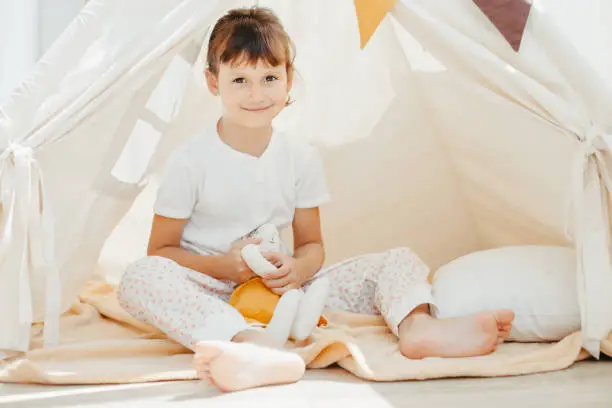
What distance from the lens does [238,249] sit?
1820 mm

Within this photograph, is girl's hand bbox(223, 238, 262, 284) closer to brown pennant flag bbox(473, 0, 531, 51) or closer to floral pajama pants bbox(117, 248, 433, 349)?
floral pajama pants bbox(117, 248, 433, 349)

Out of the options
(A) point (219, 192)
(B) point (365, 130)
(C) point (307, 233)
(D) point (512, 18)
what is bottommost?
(C) point (307, 233)

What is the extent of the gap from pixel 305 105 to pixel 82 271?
0.83 meters

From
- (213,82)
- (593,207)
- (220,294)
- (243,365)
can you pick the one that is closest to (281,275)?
(220,294)

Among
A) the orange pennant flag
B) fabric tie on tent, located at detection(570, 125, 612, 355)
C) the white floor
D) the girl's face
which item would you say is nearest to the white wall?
the girl's face

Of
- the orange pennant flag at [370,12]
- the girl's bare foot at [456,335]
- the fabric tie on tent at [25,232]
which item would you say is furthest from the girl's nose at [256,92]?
the girl's bare foot at [456,335]

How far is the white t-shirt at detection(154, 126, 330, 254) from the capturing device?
1.90 meters

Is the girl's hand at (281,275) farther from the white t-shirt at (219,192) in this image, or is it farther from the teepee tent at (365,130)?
the teepee tent at (365,130)

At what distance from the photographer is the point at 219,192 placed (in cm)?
191

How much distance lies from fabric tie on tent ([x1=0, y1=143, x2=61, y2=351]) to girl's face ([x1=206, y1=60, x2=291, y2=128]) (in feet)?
1.59

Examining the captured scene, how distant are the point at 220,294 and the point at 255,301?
15 cm

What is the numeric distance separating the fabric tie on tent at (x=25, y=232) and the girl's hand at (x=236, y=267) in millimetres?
371

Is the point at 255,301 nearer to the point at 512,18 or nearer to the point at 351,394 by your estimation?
the point at 351,394

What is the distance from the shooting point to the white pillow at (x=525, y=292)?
5.59 feet
